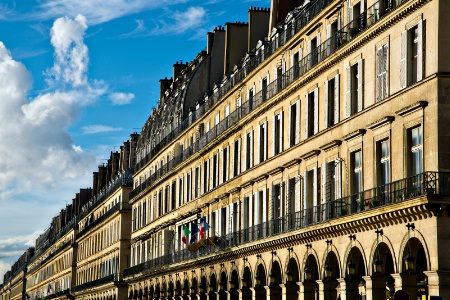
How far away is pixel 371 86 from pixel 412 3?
476 cm

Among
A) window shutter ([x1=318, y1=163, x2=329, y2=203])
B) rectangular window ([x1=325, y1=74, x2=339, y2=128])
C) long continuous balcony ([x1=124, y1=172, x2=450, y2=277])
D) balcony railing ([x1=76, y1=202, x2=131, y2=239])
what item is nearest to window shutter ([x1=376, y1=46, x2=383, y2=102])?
long continuous balcony ([x1=124, y1=172, x2=450, y2=277])

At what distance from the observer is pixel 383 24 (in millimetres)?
36688

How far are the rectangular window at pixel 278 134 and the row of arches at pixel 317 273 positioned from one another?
4892mm

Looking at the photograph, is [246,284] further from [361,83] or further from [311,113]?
[361,83]

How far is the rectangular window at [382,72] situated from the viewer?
36812 millimetres

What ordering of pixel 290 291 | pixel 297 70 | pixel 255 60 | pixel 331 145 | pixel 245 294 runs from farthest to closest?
1. pixel 255 60
2. pixel 245 294
3. pixel 290 291
4. pixel 297 70
5. pixel 331 145

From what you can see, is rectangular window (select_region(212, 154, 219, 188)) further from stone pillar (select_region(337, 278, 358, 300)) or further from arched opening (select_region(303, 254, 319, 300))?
stone pillar (select_region(337, 278, 358, 300))

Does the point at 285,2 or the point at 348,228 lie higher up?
the point at 285,2

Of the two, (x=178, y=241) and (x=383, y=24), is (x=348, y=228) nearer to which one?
(x=383, y=24)

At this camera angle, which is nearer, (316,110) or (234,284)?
(316,110)

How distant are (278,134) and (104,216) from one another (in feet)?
192

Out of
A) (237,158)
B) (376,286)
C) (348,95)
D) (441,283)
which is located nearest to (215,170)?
(237,158)

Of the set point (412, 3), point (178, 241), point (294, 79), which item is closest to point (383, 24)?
point (412, 3)

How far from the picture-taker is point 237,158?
57906 mm
